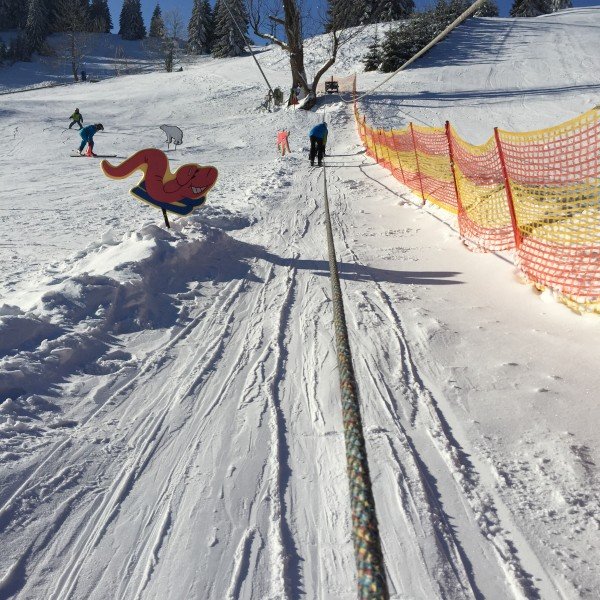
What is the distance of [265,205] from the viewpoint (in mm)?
9766

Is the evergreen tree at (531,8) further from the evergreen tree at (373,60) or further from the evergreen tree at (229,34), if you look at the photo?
the evergreen tree at (373,60)

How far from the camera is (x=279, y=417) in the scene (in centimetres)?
316

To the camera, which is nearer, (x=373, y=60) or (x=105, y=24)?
(x=373, y=60)

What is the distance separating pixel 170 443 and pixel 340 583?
4.42ft

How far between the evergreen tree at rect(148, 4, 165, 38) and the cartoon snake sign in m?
72.6

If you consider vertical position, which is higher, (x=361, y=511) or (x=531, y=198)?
(x=531, y=198)

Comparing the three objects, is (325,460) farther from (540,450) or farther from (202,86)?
(202,86)

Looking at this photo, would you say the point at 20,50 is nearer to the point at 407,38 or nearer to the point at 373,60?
the point at 373,60

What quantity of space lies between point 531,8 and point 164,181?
212ft

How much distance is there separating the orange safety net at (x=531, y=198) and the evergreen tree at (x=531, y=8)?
60.0 meters

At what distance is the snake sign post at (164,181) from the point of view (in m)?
6.55

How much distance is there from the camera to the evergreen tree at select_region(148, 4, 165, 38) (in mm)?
70938

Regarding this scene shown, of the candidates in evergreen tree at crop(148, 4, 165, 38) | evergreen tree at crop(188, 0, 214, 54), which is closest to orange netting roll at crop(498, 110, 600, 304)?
evergreen tree at crop(188, 0, 214, 54)

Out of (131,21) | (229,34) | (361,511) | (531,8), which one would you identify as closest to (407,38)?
Answer: (229,34)
